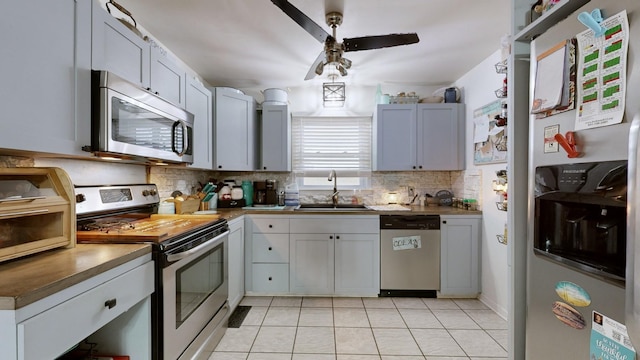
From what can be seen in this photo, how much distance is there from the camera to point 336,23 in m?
2.07

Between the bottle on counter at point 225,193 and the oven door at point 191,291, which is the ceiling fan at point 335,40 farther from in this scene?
the bottle on counter at point 225,193

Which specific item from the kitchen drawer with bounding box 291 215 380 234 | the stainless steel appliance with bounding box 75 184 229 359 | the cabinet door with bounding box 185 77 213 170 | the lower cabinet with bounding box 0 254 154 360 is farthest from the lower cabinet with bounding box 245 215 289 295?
the lower cabinet with bounding box 0 254 154 360

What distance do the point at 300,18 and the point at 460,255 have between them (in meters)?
2.57

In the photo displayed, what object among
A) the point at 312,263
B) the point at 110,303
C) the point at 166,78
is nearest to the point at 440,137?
the point at 312,263

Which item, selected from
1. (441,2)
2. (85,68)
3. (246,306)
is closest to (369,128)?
(441,2)

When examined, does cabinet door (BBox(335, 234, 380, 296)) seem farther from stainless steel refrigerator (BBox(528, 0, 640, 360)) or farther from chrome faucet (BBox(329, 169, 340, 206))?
stainless steel refrigerator (BBox(528, 0, 640, 360))

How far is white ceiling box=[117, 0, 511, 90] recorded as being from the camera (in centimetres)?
195

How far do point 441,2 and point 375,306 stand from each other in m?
2.53

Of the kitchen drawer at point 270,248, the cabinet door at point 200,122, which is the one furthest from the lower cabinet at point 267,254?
the cabinet door at point 200,122

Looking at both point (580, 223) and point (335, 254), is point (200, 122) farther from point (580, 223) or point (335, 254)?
point (580, 223)

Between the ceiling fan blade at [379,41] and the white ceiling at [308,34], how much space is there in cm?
24

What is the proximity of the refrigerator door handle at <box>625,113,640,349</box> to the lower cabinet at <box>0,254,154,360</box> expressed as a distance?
57.7 inches

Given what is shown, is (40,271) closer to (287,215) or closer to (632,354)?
(632,354)

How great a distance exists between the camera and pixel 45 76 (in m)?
1.12
